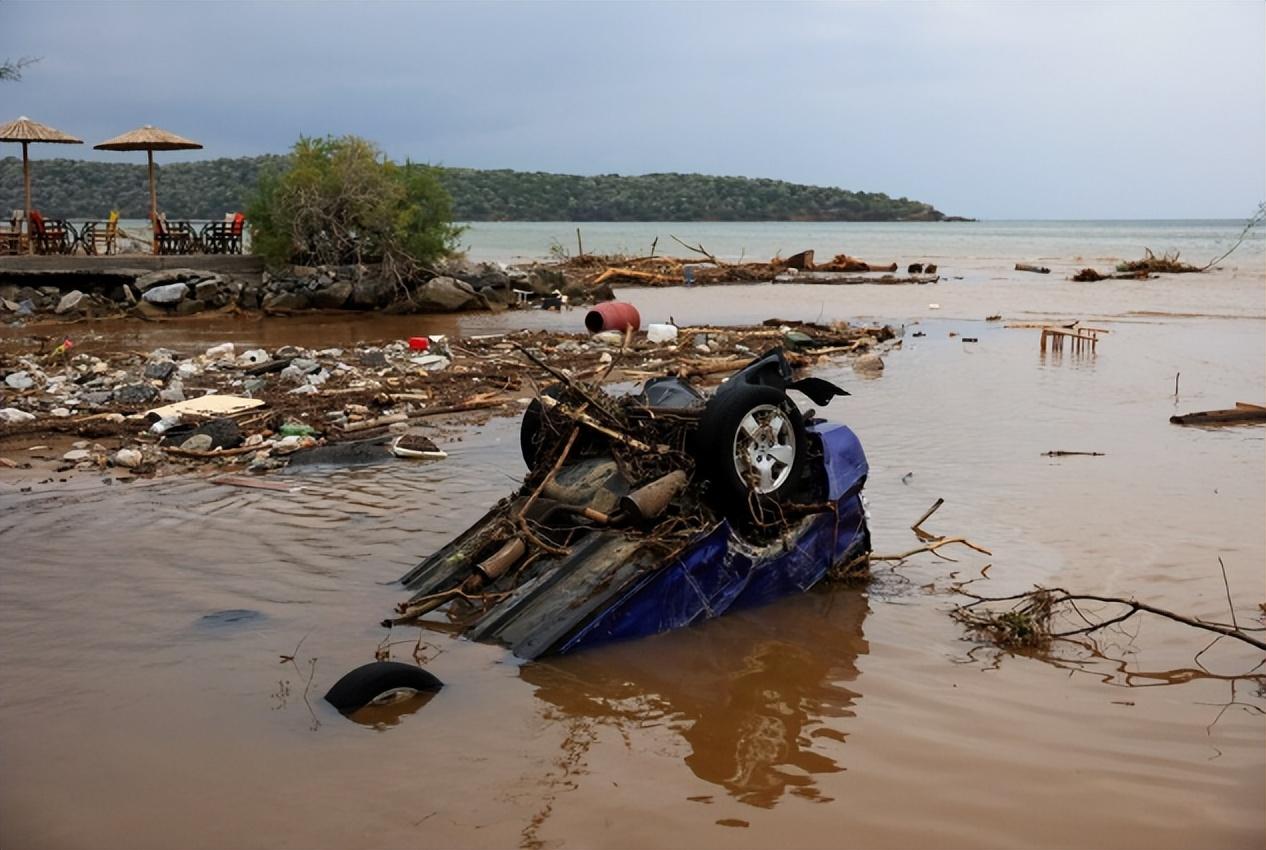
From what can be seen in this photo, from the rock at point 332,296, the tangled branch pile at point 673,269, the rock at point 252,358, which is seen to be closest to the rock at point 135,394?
the rock at point 252,358

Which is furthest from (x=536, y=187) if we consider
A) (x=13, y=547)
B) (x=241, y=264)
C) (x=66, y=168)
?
(x=13, y=547)

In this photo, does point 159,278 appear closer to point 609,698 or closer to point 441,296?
point 441,296

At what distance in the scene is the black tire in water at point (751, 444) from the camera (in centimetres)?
607

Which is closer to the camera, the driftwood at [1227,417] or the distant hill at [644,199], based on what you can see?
the driftwood at [1227,417]

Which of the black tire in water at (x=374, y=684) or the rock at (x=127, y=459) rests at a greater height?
the rock at (x=127, y=459)

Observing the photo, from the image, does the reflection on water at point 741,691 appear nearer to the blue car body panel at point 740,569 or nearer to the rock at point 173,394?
the blue car body panel at point 740,569

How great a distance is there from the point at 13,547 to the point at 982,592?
626cm

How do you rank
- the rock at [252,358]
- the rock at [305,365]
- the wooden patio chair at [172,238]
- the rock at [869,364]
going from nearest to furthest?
the rock at [305,365]
the rock at [252,358]
the rock at [869,364]
the wooden patio chair at [172,238]

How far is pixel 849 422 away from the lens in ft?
41.0

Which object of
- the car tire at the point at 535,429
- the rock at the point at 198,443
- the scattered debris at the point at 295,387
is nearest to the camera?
the car tire at the point at 535,429

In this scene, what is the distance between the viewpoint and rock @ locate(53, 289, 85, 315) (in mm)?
23156

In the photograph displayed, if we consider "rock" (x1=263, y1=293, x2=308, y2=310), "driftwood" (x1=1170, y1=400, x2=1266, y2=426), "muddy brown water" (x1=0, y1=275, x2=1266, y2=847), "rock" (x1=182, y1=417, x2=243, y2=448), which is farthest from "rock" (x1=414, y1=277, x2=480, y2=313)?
"driftwood" (x1=1170, y1=400, x2=1266, y2=426)

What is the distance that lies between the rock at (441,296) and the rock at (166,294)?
485 centimetres

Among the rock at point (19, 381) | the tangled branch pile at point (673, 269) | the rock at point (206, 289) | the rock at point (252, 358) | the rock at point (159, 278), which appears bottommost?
the rock at point (19, 381)
